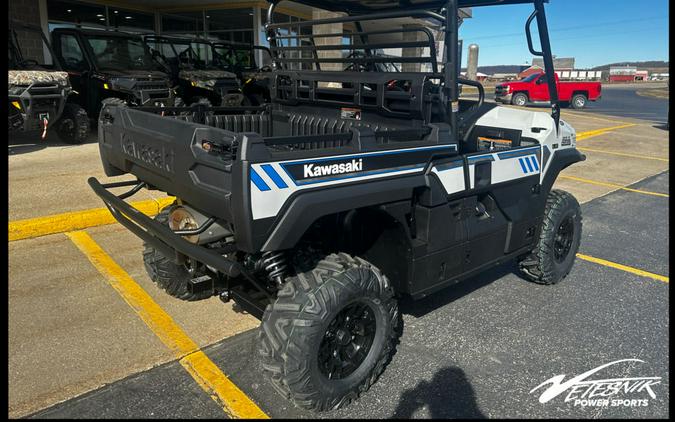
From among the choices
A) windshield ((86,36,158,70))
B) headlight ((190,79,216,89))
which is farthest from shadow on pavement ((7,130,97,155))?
headlight ((190,79,216,89))

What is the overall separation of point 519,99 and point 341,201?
25.1 m

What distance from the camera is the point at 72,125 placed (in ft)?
31.5

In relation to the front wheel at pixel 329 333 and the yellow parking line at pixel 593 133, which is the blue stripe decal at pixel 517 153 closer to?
the front wheel at pixel 329 333

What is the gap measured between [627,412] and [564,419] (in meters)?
0.36

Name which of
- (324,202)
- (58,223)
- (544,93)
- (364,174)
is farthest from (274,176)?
(544,93)

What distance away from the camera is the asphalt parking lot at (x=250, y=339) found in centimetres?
277

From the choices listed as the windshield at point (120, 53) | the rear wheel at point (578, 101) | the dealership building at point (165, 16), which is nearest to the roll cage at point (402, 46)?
the windshield at point (120, 53)

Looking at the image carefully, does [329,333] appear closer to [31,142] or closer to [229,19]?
[31,142]

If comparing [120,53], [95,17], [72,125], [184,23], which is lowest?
[72,125]

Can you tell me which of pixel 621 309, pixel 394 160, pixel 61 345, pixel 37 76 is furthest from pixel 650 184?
pixel 37 76

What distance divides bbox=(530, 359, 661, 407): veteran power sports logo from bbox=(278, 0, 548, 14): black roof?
2.63 meters

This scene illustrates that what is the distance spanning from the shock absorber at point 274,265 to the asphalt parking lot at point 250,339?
613 millimetres

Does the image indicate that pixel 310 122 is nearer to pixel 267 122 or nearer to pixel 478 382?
pixel 267 122

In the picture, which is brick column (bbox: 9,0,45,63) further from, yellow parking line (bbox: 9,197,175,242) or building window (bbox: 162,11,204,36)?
yellow parking line (bbox: 9,197,175,242)
